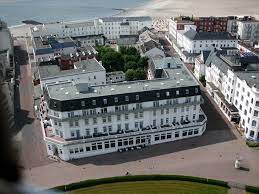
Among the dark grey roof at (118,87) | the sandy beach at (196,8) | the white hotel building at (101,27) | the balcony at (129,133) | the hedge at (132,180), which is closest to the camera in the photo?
the hedge at (132,180)

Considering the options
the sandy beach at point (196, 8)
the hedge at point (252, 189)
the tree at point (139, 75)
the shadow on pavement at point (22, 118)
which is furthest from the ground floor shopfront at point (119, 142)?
the sandy beach at point (196, 8)

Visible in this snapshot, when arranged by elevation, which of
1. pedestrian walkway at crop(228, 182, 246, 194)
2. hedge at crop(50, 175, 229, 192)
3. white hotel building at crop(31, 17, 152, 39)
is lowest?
pedestrian walkway at crop(228, 182, 246, 194)

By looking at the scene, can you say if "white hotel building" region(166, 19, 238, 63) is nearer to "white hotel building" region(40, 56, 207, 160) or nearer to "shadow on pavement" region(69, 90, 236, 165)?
"shadow on pavement" region(69, 90, 236, 165)

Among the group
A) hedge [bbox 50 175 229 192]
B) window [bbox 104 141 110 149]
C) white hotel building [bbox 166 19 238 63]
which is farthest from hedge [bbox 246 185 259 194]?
white hotel building [bbox 166 19 238 63]

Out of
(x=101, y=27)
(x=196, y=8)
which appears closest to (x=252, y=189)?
(x=101, y=27)

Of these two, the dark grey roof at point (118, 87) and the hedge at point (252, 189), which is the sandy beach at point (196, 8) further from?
the hedge at point (252, 189)

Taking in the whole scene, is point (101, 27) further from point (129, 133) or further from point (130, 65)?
point (129, 133)

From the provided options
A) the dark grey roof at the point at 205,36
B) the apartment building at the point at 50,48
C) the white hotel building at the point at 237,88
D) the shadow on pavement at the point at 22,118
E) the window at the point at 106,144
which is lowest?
the window at the point at 106,144
